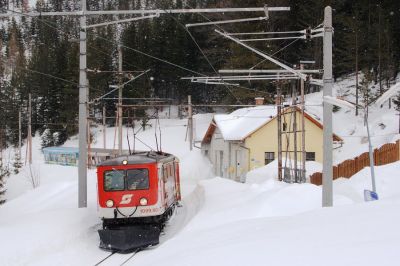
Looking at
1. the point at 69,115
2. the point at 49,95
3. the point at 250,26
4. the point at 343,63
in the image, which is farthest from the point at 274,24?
the point at 49,95

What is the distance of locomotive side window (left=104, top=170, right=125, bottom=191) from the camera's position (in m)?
16.9

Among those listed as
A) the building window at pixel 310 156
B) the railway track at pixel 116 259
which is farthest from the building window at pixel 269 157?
the railway track at pixel 116 259

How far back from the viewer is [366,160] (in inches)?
976

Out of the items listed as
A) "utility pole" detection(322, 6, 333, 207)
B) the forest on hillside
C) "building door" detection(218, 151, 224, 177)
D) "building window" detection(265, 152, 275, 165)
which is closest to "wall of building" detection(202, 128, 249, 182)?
"building door" detection(218, 151, 224, 177)

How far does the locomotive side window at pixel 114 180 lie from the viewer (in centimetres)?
1691

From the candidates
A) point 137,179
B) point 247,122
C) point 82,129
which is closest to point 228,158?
point 247,122

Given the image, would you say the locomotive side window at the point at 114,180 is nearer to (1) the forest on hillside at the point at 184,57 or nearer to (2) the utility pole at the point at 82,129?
(2) the utility pole at the point at 82,129

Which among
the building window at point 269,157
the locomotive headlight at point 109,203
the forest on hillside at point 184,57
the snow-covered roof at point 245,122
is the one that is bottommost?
the building window at point 269,157

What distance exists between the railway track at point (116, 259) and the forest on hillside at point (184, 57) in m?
20.1

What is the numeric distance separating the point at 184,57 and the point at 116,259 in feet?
213

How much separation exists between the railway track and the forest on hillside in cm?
A: 2007

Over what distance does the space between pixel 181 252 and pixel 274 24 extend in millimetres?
50357

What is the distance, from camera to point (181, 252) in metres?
7.01

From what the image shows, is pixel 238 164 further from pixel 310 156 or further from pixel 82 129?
pixel 82 129
